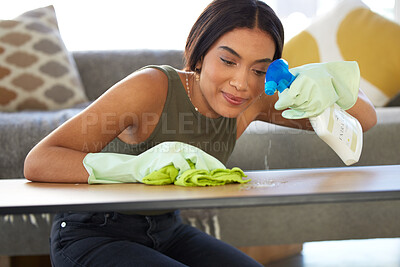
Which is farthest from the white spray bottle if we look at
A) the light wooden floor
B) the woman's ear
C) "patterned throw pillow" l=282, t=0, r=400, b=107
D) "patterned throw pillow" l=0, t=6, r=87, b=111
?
"patterned throw pillow" l=0, t=6, r=87, b=111

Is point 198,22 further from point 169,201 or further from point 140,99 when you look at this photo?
point 169,201

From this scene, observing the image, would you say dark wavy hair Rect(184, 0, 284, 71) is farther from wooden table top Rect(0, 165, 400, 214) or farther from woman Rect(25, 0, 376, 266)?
wooden table top Rect(0, 165, 400, 214)

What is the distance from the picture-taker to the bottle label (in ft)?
2.96

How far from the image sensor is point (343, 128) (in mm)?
916

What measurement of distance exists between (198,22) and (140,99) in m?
0.26

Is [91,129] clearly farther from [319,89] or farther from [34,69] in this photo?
[34,69]

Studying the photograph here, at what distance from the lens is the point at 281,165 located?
1.47 metres

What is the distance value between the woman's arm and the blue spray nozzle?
27 cm

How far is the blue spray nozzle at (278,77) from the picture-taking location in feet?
2.89

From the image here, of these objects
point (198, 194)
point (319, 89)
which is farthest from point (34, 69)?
point (198, 194)

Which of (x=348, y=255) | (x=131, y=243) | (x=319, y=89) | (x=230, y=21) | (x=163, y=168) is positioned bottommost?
(x=348, y=255)

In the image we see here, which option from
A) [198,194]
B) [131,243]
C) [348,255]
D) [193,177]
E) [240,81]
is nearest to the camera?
[198,194]

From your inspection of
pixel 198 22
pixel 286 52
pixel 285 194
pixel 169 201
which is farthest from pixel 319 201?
pixel 286 52

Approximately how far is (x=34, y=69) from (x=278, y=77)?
146cm
